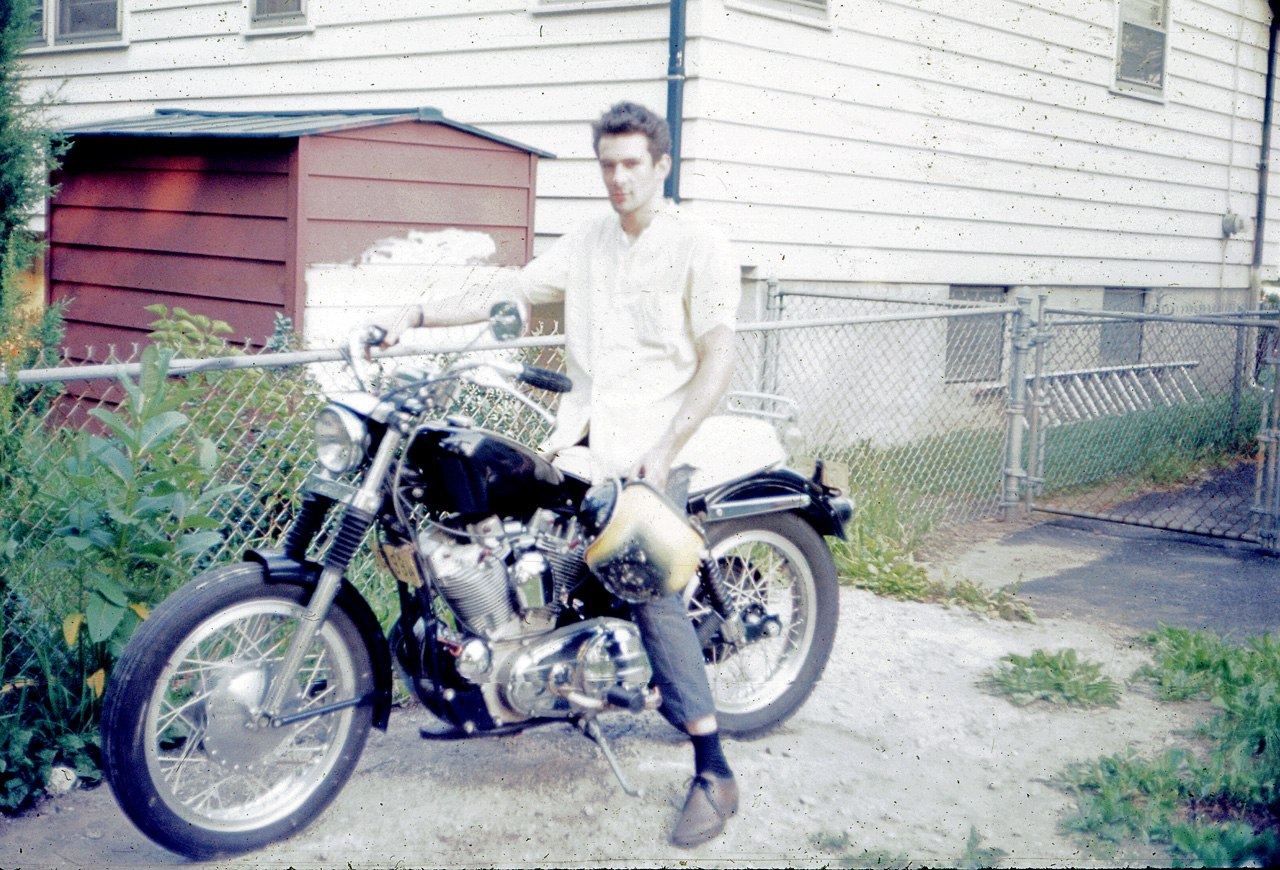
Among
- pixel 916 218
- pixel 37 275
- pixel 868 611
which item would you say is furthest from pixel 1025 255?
pixel 37 275

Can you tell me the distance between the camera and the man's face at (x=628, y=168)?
10.5ft

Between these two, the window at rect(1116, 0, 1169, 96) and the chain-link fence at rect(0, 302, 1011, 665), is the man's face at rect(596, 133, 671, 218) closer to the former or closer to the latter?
the chain-link fence at rect(0, 302, 1011, 665)

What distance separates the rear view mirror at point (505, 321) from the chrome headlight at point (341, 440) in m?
0.38

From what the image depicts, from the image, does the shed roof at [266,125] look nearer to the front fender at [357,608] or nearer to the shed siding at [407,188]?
the shed siding at [407,188]

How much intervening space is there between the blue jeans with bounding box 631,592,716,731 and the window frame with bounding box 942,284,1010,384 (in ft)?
21.3

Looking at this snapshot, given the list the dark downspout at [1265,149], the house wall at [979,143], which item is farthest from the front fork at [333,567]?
the dark downspout at [1265,149]

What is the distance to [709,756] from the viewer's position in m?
3.20

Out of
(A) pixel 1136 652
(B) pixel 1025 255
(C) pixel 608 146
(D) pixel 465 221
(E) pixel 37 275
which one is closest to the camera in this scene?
(C) pixel 608 146

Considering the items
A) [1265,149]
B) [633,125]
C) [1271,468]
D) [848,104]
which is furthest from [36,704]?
[1265,149]

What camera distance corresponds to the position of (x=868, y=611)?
5.09 meters

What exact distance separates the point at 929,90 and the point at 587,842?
6834 millimetres

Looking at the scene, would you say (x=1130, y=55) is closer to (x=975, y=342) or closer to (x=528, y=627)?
(x=975, y=342)

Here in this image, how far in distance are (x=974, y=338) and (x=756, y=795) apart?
693 cm

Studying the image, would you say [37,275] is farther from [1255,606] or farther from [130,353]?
[1255,606]
